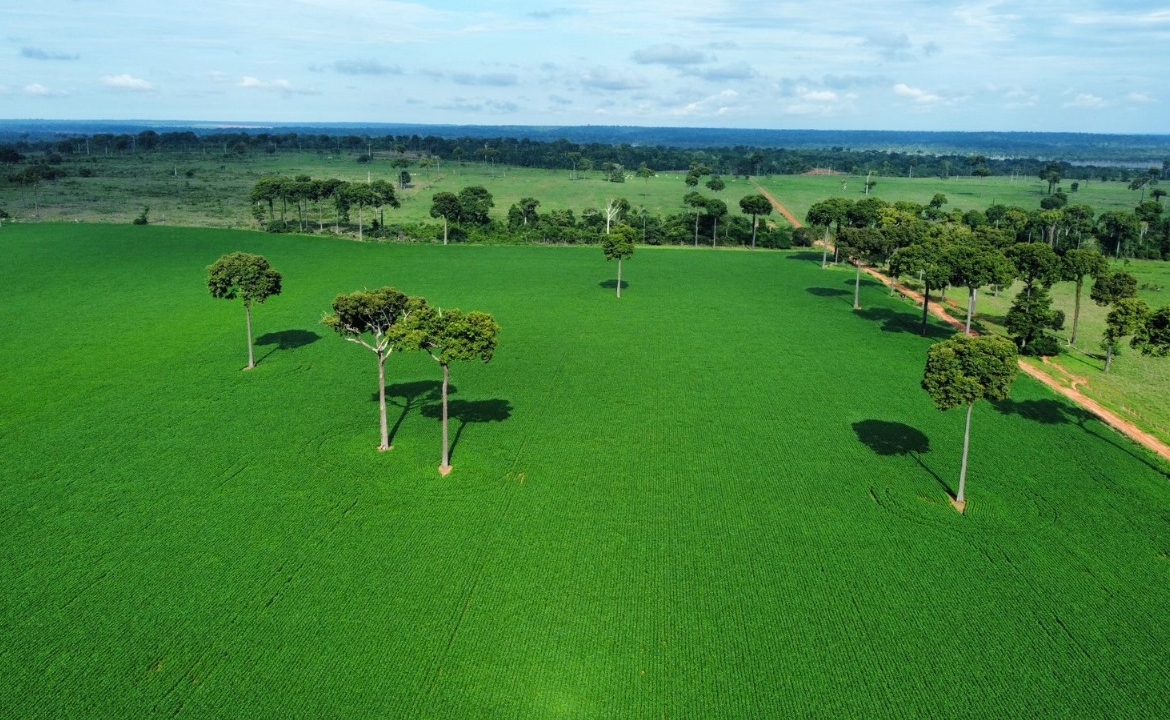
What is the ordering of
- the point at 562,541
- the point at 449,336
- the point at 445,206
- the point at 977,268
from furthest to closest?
the point at 445,206 < the point at 977,268 < the point at 449,336 < the point at 562,541

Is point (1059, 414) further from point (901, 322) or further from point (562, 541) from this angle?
point (562, 541)

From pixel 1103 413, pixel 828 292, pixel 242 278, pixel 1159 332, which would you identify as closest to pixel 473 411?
pixel 242 278

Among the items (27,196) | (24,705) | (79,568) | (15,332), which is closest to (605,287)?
(15,332)

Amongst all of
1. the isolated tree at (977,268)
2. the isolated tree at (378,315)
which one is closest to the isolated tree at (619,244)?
the isolated tree at (977,268)

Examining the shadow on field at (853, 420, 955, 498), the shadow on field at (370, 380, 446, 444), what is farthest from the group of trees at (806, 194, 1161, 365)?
the shadow on field at (370, 380, 446, 444)

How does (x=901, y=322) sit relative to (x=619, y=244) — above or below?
below

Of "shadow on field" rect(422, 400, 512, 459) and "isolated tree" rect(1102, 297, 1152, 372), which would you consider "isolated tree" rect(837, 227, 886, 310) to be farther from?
"shadow on field" rect(422, 400, 512, 459)

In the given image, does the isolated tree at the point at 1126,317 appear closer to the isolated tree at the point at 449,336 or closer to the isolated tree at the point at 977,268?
the isolated tree at the point at 977,268
